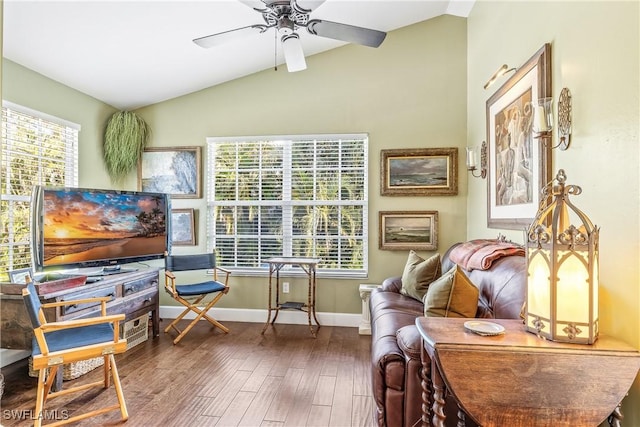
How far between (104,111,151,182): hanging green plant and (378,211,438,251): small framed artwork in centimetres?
295

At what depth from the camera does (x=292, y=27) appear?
221 centimetres

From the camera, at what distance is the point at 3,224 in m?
2.87

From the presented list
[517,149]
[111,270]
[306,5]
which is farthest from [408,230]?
[111,270]

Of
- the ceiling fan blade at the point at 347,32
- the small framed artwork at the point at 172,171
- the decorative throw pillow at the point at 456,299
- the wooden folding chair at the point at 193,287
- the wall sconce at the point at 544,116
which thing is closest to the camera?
the wall sconce at the point at 544,116

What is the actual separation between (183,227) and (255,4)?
9.26ft

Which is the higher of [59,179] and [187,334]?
[59,179]

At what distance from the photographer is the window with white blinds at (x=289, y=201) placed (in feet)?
13.0

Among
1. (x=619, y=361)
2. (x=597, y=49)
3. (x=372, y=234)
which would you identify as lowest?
(x=619, y=361)

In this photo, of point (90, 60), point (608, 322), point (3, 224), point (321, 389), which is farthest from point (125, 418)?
point (90, 60)

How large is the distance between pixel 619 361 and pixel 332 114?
3310 mm

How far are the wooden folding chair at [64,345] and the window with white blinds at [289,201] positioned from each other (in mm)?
1903

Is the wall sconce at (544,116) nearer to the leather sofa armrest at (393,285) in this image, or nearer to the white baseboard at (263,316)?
the leather sofa armrest at (393,285)

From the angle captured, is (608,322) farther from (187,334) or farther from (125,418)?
(187,334)

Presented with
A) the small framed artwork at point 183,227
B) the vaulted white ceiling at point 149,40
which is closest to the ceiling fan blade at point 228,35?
the vaulted white ceiling at point 149,40
